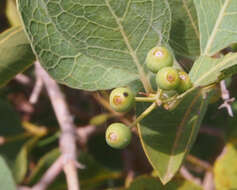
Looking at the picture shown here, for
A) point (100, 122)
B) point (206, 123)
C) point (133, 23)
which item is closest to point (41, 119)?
point (100, 122)

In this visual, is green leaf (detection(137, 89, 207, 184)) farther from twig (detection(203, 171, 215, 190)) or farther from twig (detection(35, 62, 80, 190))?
twig (detection(203, 171, 215, 190))

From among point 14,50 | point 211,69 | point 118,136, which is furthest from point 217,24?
point 14,50

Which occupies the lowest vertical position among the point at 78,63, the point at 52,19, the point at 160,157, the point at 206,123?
the point at 206,123

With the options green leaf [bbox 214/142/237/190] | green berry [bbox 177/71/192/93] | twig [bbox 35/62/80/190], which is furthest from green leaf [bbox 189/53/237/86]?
green leaf [bbox 214/142/237/190]

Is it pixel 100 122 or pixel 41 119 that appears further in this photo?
pixel 41 119

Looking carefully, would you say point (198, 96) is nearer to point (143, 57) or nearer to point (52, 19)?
point (143, 57)

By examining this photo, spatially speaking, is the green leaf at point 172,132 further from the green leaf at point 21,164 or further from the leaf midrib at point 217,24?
the green leaf at point 21,164

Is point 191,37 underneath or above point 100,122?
above
